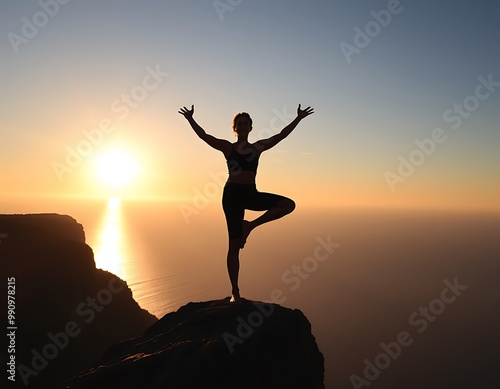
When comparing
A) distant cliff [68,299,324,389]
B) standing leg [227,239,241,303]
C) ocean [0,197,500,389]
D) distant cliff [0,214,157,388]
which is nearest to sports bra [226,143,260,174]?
standing leg [227,239,241,303]

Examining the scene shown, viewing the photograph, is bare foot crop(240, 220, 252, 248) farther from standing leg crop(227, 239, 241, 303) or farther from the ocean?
the ocean

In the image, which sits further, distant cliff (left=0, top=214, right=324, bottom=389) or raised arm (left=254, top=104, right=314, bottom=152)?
raised arm (left=254, top=104, right=314, bottom=152)

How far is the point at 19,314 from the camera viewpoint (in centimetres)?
2956

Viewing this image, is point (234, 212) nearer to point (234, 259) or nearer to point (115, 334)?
point (234, 259)

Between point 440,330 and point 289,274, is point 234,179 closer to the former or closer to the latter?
point 440,330

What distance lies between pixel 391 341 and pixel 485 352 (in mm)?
25500

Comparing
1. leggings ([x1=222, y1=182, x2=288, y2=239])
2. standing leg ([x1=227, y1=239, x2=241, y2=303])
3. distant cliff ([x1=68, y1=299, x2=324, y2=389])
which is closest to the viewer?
distant cliff ([x1=68, y1=299, x2=324, y2=389])

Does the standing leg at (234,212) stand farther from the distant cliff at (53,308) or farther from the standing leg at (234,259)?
the distant cliff at (53,308)

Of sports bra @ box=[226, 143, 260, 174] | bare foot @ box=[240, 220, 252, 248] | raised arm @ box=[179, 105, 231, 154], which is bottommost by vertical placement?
bare foot @ box=[240, 220, 252, 248]

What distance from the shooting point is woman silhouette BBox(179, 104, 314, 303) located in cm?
627

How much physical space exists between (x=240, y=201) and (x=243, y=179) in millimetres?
453

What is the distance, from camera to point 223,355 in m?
5.46

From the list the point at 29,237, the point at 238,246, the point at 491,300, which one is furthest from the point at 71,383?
the point at 491,300

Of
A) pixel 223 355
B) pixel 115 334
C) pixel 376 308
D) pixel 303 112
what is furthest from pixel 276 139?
pixel 376 308
